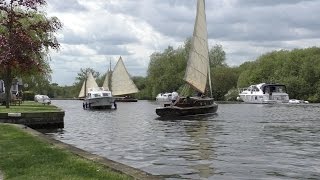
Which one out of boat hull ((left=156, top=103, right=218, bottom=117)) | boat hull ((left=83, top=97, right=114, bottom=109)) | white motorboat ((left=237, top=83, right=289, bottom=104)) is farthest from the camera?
white motorboat ((left=237, top=83, right=289, bottom=104))

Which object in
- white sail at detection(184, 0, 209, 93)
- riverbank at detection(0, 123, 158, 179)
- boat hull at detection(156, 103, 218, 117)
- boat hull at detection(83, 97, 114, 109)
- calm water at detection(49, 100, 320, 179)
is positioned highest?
white sail at detection(184, 0, 209, 93)

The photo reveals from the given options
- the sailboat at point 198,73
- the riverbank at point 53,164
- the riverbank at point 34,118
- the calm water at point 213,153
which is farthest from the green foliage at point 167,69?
the riverbank at point 53,164

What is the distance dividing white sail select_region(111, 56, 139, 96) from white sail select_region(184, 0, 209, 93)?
185ft

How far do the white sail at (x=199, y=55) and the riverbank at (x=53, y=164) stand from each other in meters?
42.5

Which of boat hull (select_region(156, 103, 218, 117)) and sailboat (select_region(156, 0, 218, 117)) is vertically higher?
sailboat (select_region(156, 0, 218, 117))

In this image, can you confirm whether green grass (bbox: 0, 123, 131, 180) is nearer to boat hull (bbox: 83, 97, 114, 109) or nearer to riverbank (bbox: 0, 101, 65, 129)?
riverbank (bbox: 0, 101, 65, 129)

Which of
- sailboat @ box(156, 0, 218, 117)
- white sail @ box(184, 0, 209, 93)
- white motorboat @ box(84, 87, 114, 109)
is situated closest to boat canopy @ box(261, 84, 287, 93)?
white motorboat @ box(84, 87, 114, 109)

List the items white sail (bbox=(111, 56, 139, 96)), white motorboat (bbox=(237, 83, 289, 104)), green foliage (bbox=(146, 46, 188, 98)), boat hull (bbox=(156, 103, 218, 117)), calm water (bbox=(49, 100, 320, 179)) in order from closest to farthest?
calm water (bbox=(49, 100, 320, 179)), boat hull (bbox=(156, 103, 218, 117)), white motorboat (bbox=(237, 83, 289, 104)), white sail (bbox=(111, 56, 139, 96)), green foliage (bbox=(146, 46, 188, 98))

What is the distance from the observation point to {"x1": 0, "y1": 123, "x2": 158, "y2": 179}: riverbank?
1342 centimetres

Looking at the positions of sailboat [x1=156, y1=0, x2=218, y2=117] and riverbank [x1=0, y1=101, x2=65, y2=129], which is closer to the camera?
riverbank [x1=0, y1=101, x2=65, y2=129]

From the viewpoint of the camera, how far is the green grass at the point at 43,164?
13.4 metres

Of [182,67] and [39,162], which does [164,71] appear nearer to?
[182,67]

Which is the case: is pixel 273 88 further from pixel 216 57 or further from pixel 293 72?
pixel 216 57

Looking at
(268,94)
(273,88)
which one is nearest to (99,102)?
(268,94)
